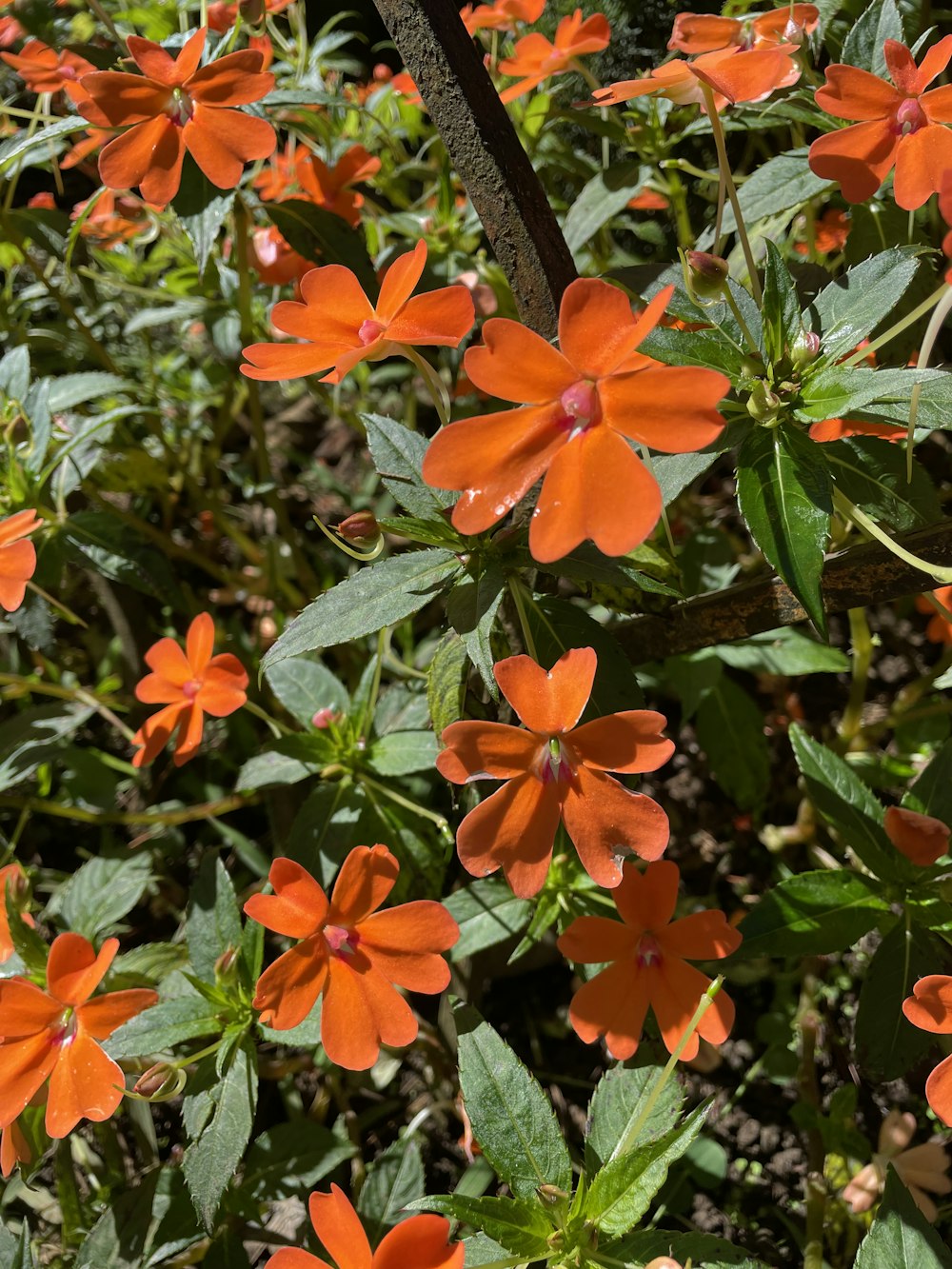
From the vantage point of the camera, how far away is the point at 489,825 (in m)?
0.72

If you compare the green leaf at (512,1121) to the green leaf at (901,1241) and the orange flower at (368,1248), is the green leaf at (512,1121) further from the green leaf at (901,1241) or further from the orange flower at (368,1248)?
the green leaf at (901,1241)

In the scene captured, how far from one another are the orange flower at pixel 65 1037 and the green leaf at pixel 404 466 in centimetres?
52

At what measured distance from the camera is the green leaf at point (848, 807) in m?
1.00

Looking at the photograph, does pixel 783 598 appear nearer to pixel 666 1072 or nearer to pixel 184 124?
pixel 666 1072

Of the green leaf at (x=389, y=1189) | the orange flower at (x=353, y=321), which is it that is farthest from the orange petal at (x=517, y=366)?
the green leaf at (x=389, y=1189)

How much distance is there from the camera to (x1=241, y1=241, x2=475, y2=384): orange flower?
0.75 m

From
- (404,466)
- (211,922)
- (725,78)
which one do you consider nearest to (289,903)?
(211,922)

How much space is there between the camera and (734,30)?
0.93m

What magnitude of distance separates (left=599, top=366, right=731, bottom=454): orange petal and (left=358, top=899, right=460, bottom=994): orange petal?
1.50ft

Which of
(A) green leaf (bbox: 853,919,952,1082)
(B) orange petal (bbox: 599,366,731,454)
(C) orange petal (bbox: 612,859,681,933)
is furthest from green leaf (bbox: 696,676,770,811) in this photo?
(B) orange petal (bbox: 599,366,731,454)

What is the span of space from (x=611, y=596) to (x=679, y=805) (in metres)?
0.74

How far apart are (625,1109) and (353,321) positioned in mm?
779

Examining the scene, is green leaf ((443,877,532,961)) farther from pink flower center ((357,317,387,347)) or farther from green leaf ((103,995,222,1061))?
pink flower center ((357,317,387,347))

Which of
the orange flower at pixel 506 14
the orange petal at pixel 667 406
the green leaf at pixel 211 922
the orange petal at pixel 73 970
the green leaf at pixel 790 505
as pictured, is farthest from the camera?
the orange flower at pixel 506 14
